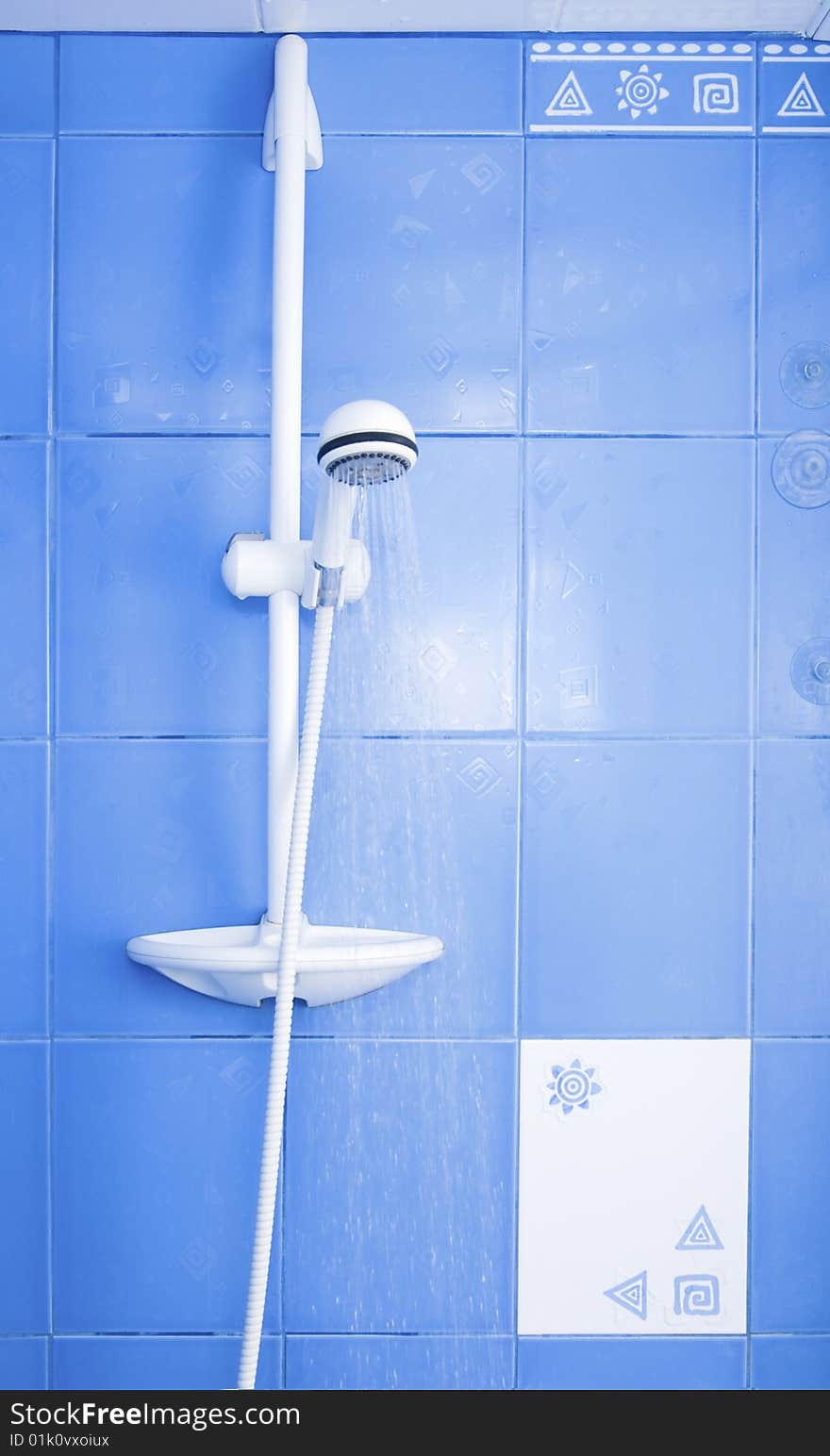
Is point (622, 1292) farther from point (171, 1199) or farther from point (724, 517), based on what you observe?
point (724, 517)

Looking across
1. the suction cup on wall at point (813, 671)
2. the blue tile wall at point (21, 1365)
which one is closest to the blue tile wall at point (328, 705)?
the blue tile wall at point (21, 1365)

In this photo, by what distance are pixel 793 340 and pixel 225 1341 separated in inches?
43.6

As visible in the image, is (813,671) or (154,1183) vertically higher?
(813,671)

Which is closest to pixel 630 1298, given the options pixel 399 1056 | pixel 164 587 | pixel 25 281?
pixel 399 1056

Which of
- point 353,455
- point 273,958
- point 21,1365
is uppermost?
point 353,455

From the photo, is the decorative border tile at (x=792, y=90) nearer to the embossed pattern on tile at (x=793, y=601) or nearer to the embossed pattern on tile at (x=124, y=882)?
the embossed pattern on tile at (x=793, y=601)

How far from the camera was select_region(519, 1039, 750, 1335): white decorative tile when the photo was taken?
1.07m

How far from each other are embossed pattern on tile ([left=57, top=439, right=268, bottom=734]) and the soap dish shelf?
0.20 metres

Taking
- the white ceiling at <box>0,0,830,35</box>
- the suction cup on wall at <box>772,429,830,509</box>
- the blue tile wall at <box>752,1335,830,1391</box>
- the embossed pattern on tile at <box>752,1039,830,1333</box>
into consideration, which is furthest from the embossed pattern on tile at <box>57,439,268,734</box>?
the blue tile wall at <box>752,1335,830,1391</box>

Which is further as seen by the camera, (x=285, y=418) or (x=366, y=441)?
(x=285, y=418)

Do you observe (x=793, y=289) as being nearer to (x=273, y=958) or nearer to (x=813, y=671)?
(x=813, y=671)

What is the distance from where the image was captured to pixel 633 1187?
42.5 inches

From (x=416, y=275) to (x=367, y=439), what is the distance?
36 cm

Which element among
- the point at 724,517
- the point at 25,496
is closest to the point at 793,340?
the point at 724,517
